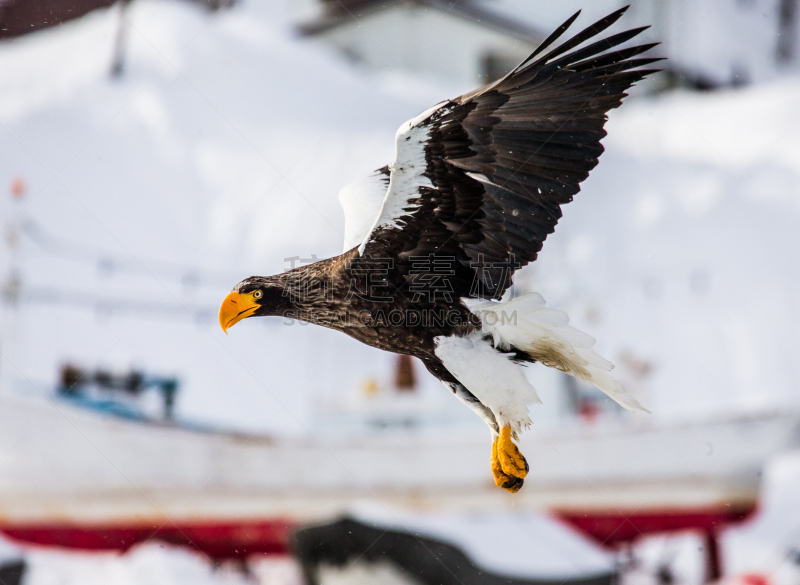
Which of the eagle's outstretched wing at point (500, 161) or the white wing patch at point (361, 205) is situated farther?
the white wing patch at point (361, 205)

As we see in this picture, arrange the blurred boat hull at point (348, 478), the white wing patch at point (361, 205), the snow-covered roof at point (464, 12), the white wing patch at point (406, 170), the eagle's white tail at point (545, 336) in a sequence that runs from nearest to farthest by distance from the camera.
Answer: the white wing patch at point (406, 170), the eagle's white tail at point (545, 336), the white wing patch at point (361, 205), the blurred boat hull at point (348, 478), the snow-covered roof at point (464, 12)

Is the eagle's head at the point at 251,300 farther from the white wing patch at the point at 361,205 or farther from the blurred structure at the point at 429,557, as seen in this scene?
the blurred structure at the point at 429,557

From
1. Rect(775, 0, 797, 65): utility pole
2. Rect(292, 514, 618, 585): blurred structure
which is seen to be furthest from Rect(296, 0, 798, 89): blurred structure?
Rect(292, 514, 618, 585): blurred structure

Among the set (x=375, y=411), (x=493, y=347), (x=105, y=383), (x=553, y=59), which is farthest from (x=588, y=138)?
(x=105, y=383)

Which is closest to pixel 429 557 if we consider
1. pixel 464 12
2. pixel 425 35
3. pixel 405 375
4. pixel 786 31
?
pixel 405 375

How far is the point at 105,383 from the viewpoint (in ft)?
23.0

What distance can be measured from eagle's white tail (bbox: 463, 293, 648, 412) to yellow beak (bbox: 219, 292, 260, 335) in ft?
2.33

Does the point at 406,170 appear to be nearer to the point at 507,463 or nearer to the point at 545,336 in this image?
the point at 545,336

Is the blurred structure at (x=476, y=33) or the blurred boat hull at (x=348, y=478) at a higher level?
the blurred structure at (x=476, y=33)

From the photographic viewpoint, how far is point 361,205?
2568 mm

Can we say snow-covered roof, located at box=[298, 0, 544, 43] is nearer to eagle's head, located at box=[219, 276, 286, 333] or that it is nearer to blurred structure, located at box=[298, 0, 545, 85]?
blurred structure, located at box=[298, 0, 545, 85]

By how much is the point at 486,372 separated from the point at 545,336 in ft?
0.76

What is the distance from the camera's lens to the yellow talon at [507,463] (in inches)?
85.0

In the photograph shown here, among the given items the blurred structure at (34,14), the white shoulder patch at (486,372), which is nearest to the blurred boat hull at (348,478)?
the blurred structure at (34,14)
